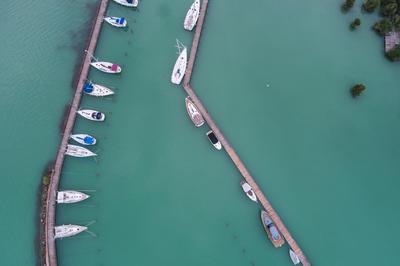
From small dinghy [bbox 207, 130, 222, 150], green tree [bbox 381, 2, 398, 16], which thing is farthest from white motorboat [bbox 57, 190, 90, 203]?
green tree [bbox 381, 2, 398, 16]

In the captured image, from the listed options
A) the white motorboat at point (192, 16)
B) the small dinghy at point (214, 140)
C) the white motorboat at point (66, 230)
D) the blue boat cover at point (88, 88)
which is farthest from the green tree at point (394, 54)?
the white motorboat at point (66, 230)

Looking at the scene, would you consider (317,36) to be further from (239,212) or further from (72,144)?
(72,144)

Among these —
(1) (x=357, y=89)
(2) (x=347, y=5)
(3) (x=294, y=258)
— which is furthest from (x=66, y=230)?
(2) (x=347, y=5)

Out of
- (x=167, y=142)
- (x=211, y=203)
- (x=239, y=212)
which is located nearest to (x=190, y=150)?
(x=167, y=142)

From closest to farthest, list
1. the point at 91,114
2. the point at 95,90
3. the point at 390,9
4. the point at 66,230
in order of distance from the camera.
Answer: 1. the point at 66,230
2. the point at 91,114
3. the point at 95,90
4. the point at 390,9

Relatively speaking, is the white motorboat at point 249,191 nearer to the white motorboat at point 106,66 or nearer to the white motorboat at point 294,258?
the white motorboat at point 294,258

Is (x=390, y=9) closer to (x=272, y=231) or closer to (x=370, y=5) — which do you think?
(x=370, y=5)
